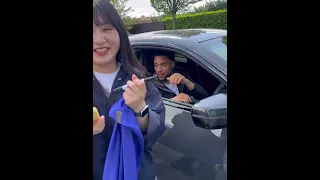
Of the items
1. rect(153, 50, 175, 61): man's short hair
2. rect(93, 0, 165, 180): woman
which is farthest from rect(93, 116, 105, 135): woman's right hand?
rect(153, 50, 175, 61): man's short hair

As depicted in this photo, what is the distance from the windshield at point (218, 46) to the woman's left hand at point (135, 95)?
51 cm

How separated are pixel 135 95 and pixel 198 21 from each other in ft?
2.17

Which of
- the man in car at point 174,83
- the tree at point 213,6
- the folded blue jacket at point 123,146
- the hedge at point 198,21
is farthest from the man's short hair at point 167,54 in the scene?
the folded blue jacket at point 123,146

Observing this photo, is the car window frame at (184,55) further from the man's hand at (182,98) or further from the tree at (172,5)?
the tree at (172,5)

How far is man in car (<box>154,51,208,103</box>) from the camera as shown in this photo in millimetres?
1604

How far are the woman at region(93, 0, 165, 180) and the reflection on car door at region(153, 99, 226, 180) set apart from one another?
0.34 feet

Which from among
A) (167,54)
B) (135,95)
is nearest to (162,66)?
(167,54)

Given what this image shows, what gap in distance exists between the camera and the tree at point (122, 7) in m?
1.41

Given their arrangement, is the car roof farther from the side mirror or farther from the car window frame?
the side mirror

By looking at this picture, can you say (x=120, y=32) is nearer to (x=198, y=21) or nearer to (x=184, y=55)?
(x=184, y=55)
